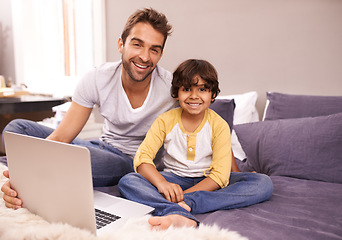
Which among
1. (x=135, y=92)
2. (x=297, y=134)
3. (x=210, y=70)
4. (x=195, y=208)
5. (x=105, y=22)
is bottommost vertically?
(x=195, y=208)

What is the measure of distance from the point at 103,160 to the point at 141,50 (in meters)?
0.53

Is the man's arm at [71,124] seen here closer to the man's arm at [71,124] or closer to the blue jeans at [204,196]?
the man's arm at [71,124]

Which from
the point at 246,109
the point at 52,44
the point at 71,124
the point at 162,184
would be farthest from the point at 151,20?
the point at 52,44

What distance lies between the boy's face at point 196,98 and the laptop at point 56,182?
47 centimetres

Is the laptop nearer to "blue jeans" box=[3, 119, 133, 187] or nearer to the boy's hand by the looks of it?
the boy's hand

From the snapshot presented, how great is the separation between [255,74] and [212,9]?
57 centimetres

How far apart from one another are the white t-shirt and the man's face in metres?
0.12

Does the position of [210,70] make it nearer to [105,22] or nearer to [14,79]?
[105,22]

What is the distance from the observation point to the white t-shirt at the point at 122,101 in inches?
54.9

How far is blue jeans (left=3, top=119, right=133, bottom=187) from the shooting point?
1.27 metres

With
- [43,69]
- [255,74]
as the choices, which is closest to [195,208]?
[255,74]

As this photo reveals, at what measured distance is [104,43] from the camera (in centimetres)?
276

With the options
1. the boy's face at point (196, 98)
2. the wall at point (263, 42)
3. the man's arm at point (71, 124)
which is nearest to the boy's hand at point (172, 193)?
the boy's face at point (196, 98)

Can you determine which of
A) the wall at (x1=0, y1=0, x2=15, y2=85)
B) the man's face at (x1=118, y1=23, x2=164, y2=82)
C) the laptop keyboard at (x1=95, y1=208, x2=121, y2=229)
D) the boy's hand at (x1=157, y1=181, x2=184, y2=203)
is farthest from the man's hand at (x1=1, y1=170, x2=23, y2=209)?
the wall at (x1=0, y1=0, x2=15, y2=85)
